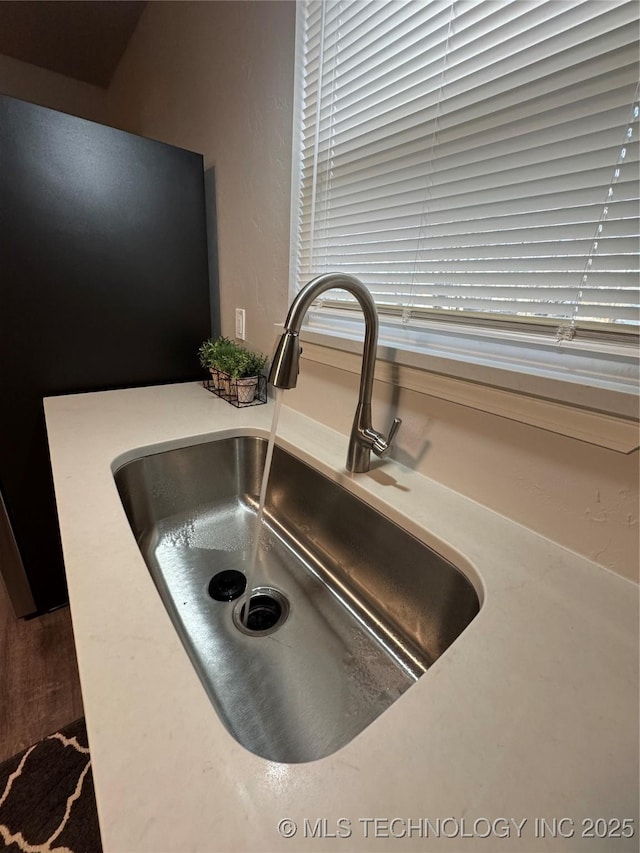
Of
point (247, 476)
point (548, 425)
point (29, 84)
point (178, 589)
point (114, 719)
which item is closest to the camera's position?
point (114, 719)

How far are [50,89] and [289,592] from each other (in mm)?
3247

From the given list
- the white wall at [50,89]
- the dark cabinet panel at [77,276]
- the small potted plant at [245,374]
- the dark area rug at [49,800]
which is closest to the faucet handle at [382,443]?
the small potted plant at [245,374]

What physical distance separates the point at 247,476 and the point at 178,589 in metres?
0.33

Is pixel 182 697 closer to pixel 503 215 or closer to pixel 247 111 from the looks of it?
pixel 503 215

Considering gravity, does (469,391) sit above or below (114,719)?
above

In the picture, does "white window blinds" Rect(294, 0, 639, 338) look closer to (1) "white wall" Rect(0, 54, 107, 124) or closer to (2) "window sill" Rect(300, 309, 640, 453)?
(2) "window sill" Rect(300, 309, 640, 453)

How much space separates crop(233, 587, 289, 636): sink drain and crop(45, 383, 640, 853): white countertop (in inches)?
10.9

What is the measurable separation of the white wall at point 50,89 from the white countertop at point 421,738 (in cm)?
293

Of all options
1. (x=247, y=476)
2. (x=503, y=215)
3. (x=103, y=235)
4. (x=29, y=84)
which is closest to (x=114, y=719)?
(x=247, y=476)

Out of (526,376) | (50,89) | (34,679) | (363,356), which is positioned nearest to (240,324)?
(363,356)

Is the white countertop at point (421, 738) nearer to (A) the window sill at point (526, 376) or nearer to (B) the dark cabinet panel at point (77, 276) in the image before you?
(A) the window sill at point (526, 376)

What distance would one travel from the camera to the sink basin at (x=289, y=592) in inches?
21.4

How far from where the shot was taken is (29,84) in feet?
7.22

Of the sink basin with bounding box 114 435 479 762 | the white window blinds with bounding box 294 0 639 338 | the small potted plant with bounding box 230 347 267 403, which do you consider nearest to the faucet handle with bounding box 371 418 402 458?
the sink basin with bounding box 114 435 479 762
